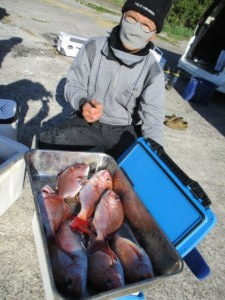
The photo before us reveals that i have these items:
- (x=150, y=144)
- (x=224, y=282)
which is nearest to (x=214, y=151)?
(x=224, y=282)

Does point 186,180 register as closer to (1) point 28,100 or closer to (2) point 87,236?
(2) point 87,236

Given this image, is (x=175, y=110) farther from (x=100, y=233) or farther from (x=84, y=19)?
(x=84, y=19)

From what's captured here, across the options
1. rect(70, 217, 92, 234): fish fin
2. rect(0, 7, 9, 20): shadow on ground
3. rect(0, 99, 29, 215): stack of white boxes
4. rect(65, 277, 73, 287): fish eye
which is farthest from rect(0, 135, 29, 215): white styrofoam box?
rect(0, 7, 9, 20): shadow on ground

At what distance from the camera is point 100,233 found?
1680 mm

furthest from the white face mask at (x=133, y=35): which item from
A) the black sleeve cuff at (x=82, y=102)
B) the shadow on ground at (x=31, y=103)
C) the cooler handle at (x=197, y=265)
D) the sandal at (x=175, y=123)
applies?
the sandal at (x=175, y=123)

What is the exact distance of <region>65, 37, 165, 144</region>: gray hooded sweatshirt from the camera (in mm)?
2439

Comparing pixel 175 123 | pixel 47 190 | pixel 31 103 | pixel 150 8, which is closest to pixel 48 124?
pixel 31 103

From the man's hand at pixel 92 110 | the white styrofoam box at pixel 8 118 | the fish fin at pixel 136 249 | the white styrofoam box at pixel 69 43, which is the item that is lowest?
the white styrofoam box at pixel 69 43

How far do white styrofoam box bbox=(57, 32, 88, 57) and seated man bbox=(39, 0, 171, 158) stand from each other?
14.2 feet

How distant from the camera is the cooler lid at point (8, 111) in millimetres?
2773

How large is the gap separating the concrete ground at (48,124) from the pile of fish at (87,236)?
0.40 meters

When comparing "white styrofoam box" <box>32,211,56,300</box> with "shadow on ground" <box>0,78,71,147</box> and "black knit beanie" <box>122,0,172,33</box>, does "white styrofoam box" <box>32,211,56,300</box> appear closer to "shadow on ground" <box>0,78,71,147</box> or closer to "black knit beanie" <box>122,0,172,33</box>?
"black knit beanie" <box>122,0,172,33</box>

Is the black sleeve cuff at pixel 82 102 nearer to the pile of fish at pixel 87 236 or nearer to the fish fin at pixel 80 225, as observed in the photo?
the pile of fish at pixel 87 236

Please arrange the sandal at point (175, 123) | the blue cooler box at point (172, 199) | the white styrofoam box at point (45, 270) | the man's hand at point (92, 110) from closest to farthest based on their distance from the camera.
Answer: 1. the white styrofoam box at point (45, 270)
2. the blue cooler box at point (172, 199)
3. the man's hand at point (92, 110)
4. the sandal at point (175, 123)
